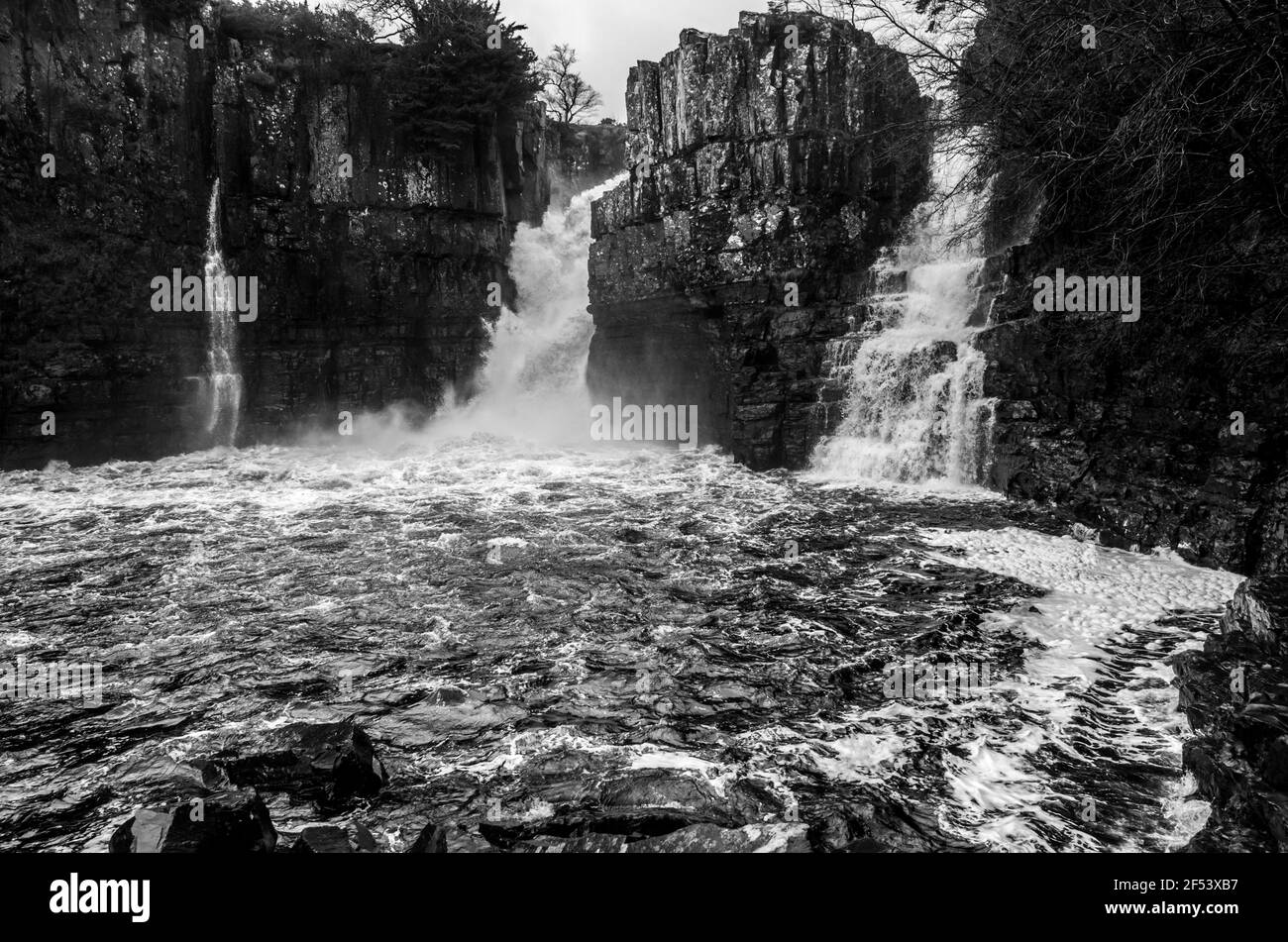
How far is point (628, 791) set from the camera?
6.35m

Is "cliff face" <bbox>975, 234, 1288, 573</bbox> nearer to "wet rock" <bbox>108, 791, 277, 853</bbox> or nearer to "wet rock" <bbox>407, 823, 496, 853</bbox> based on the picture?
"wet rock" <bbox>407, 823, 496, 853</bbox>

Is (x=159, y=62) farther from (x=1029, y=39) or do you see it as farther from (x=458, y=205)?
(x=1029, y=39)

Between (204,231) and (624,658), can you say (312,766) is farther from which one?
(204,231)

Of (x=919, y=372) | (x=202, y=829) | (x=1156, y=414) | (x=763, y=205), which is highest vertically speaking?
(x=763, y=205)

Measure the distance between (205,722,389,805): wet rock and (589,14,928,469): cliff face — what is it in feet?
54.0

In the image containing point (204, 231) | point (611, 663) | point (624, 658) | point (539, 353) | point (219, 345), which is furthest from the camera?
point (539, 353)

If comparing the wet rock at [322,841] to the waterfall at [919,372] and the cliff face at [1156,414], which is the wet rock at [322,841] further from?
the waterfall at [919,372]

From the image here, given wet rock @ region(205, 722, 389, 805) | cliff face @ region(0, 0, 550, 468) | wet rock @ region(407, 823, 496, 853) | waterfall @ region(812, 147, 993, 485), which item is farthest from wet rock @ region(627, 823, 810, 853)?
cliff face @ region(0, 0, 550, 468)

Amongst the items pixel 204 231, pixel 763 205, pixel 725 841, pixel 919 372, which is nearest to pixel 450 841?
pixel 725 841

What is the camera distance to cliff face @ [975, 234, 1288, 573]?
1107 cm

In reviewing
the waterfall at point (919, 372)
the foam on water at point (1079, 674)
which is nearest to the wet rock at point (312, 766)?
the foam on water at point (1079, 674)

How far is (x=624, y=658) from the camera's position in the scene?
9.35 meters

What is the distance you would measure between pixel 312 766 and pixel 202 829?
1737 millimetres
